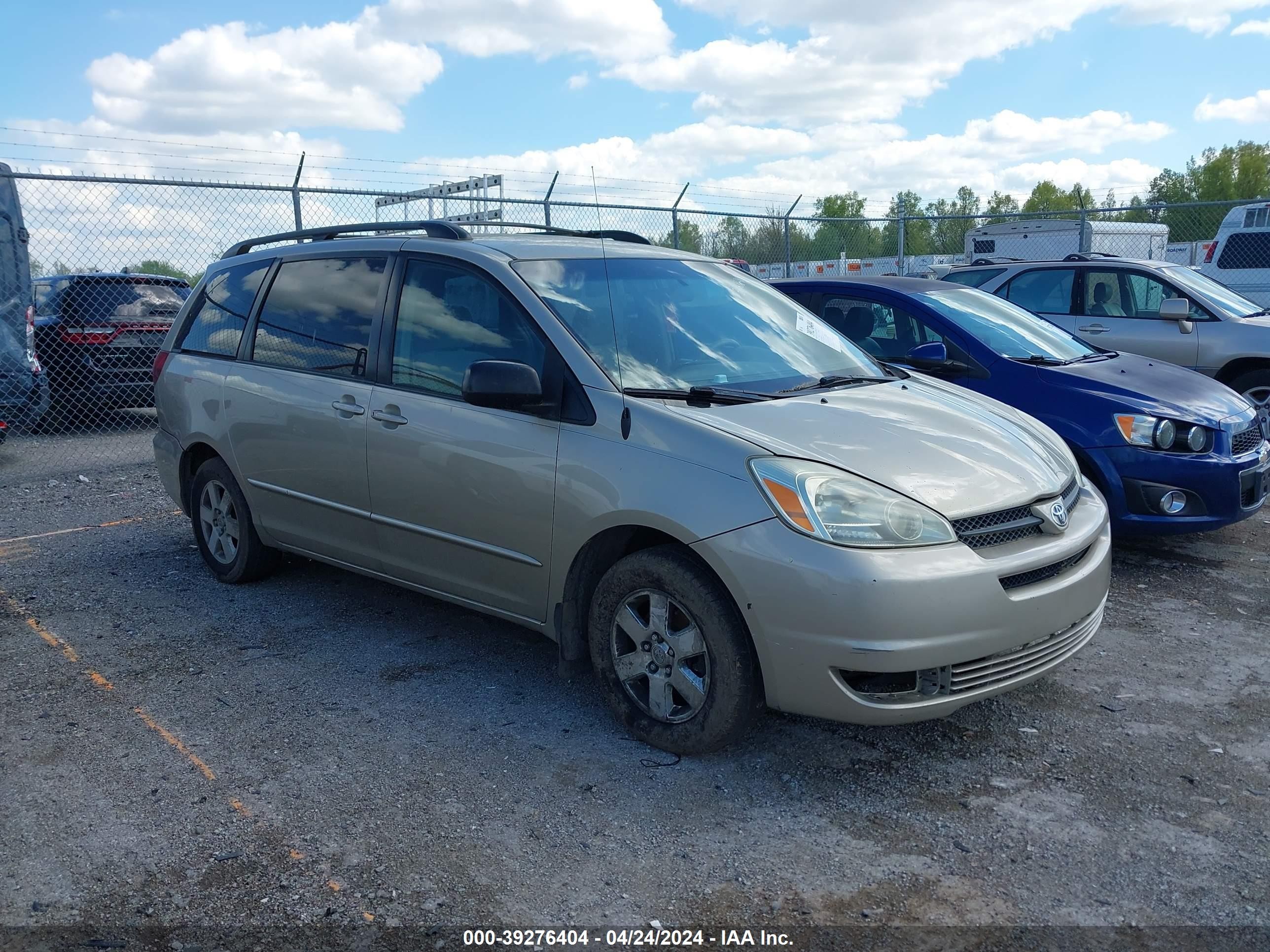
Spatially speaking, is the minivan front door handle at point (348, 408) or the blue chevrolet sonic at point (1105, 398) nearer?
the minivan front door handle at point (348, 408)

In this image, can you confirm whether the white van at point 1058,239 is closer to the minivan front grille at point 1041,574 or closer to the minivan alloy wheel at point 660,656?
the minivan front grille at point 1041,574

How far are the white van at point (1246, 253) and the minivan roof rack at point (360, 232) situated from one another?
11816 millimetres

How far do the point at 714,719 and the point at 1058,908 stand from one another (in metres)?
1.14

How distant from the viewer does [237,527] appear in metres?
5.45

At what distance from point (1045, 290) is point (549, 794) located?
725 centimetres

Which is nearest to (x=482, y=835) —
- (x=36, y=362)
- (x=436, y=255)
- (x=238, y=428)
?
(x=436, y=255)

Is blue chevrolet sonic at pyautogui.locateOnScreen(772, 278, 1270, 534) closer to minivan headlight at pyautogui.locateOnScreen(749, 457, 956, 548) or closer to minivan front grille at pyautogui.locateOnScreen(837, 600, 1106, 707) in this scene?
minivan front grille at pyautogui.locateOnScreen(837, 600, 1106, 707)

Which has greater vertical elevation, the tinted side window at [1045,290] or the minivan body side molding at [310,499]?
the tinted side window at [1045,290]

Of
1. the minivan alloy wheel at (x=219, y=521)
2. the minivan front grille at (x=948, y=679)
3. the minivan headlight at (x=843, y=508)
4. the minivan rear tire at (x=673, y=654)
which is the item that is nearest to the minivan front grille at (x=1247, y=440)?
the minivan front grille at (x=948, y=679)

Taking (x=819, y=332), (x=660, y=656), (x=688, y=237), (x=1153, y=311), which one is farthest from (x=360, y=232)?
(x=688, y=237)

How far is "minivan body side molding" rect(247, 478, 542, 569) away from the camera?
12.9ft

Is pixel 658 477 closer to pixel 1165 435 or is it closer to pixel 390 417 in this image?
pixel 390 417

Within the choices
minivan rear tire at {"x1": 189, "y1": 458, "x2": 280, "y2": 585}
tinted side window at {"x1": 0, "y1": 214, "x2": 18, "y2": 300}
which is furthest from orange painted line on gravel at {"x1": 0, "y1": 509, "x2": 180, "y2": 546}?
tinted side window at {"x1": 0, "y1": 214, "x2": 18, "y2": 300}

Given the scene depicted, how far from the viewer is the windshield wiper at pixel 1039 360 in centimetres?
609
